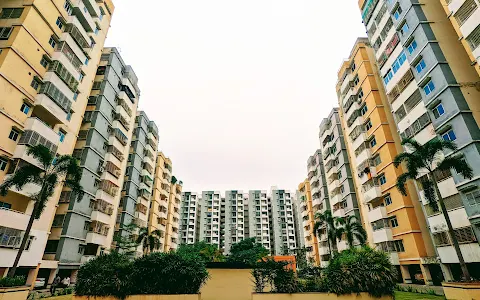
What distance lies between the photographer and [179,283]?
18.8 meters

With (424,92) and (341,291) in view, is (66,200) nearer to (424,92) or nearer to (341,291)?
(341,291)

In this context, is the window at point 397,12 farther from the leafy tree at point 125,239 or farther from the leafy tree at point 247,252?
the leafy tree at point 247,252

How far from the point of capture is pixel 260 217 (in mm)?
124312

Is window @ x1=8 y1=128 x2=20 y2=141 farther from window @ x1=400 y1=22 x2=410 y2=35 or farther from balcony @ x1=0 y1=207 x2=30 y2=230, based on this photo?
window @ x1=400 y1=22 x2=410 y2=35

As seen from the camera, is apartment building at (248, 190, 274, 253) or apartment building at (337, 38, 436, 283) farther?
apartment building at (248, 190, 274, 253)

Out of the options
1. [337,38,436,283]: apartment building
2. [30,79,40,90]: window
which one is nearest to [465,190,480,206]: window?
[337,38,436,283]: apartment building

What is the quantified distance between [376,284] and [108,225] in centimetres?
3901

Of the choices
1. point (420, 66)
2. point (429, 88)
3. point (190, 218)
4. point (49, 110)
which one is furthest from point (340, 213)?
point (190, 218)

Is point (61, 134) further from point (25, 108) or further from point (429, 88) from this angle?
point (429, 88)

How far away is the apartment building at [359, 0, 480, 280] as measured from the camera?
82.5 ft

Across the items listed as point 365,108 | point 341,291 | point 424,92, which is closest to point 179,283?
point 341,291

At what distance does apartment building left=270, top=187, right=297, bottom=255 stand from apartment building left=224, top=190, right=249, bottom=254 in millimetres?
13777

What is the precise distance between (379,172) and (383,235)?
30.3 ft

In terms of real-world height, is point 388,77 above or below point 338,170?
above
